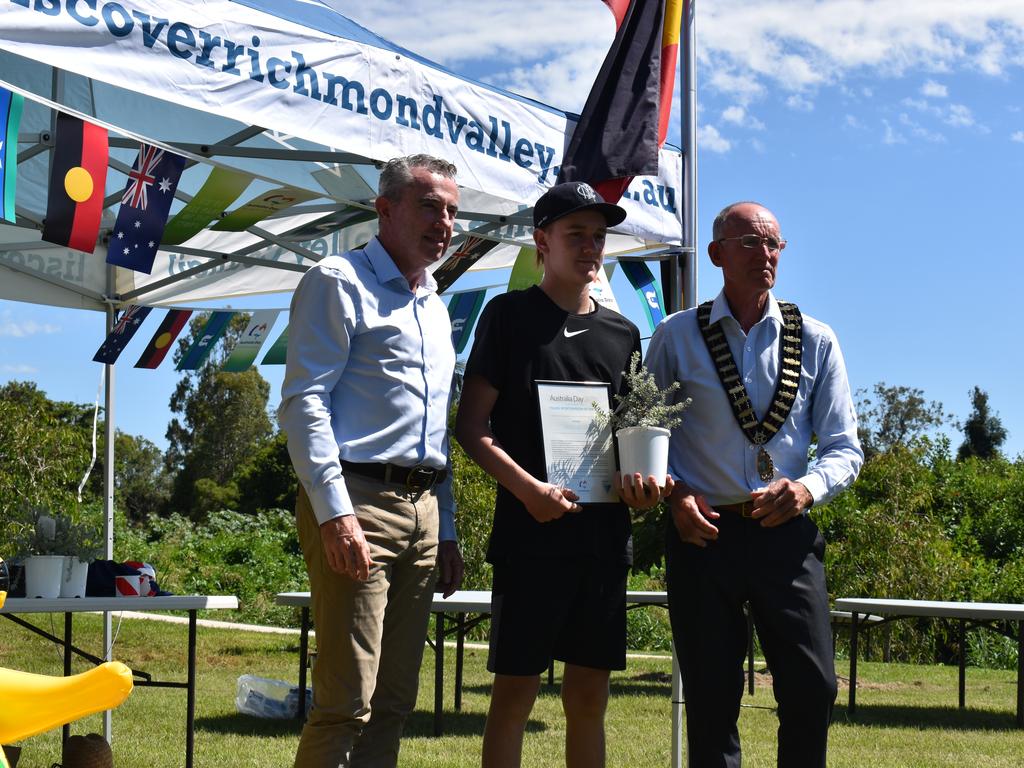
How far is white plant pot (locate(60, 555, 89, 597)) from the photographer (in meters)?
4.59

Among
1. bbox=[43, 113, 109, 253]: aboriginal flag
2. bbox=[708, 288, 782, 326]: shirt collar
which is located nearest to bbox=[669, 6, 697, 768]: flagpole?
bbox=[708, 288, 782, 326]: shirt collar

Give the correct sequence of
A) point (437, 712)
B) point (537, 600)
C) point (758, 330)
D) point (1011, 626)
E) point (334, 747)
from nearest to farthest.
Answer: point (334, 747), point (537, 600), point (758, 330), point (437, 712), point (1011, 626)

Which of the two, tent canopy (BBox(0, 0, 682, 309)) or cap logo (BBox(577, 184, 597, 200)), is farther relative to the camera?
tent canopy (BBox(0, 0, 682, 309))

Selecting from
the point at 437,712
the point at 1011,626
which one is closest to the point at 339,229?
the point at 437,712

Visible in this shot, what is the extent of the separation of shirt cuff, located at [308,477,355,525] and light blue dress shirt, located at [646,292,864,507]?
1.08m

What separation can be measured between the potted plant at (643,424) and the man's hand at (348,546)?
2.67ft

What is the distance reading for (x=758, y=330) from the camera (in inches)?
139

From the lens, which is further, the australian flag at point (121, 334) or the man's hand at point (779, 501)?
the australian flag at point (121, 334)

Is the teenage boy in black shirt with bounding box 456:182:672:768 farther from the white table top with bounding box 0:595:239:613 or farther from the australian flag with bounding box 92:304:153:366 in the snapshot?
the australian flag with bounding box 92:304:153:366

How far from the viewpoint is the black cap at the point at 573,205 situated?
3461 millimetres

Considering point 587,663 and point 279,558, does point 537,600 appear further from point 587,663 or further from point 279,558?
point 279,558

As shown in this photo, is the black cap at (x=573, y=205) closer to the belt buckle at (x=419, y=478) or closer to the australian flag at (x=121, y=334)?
the belt buckle at (x=419, y=478)

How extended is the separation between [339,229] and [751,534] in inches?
175

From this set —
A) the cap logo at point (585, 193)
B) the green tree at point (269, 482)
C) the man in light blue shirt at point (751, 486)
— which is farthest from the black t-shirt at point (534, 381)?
the green tree at point (269, 482)
